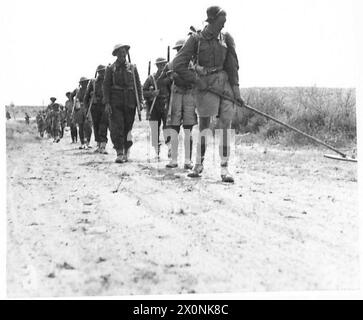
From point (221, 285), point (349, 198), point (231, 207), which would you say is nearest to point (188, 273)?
point (221, 285)

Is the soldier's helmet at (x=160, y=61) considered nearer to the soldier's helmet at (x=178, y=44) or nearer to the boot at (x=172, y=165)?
the soldier's helmet at (x=178, y=44)

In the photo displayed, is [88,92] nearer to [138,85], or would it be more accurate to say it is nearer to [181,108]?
[138,85]

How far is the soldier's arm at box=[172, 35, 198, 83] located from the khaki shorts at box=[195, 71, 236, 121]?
0.21 metres

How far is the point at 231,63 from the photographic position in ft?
26.0

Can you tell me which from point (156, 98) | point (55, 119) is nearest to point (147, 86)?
point (156, 98)

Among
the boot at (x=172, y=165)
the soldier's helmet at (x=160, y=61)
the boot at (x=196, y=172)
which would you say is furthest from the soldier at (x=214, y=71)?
the soldier's helmet at (x=160, y=61)

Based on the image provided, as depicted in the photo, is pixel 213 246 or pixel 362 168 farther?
pixel 362 168

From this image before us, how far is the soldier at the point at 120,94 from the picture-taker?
34.9 feet

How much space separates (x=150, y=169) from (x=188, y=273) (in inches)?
220

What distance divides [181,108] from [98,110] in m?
4.12

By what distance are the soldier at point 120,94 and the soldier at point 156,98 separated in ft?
1.45

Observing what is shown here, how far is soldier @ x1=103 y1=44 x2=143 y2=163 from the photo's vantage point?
10.6 meters

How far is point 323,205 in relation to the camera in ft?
20.2
